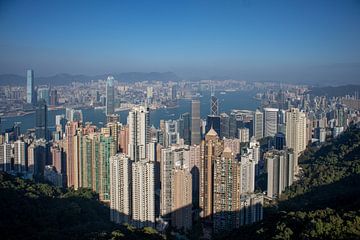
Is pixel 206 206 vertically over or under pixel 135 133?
under

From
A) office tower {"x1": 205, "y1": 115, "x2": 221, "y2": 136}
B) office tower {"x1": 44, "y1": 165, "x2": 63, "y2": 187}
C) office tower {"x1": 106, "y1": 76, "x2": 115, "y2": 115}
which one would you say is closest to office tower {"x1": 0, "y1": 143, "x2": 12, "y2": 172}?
office tower {"x1": 44, "y1": 165, "x2": 63, "y2": 187}

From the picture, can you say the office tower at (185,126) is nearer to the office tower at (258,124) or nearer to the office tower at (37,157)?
the office tower at (258,124)

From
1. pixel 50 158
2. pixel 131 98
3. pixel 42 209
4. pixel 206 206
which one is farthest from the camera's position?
pixel 131 98

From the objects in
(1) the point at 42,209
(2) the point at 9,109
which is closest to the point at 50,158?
(2) the point at 9,109

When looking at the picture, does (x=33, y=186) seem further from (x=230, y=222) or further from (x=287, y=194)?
(x=287, y=194)

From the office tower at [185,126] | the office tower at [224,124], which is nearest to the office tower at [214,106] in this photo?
the office tower at [224,124]
